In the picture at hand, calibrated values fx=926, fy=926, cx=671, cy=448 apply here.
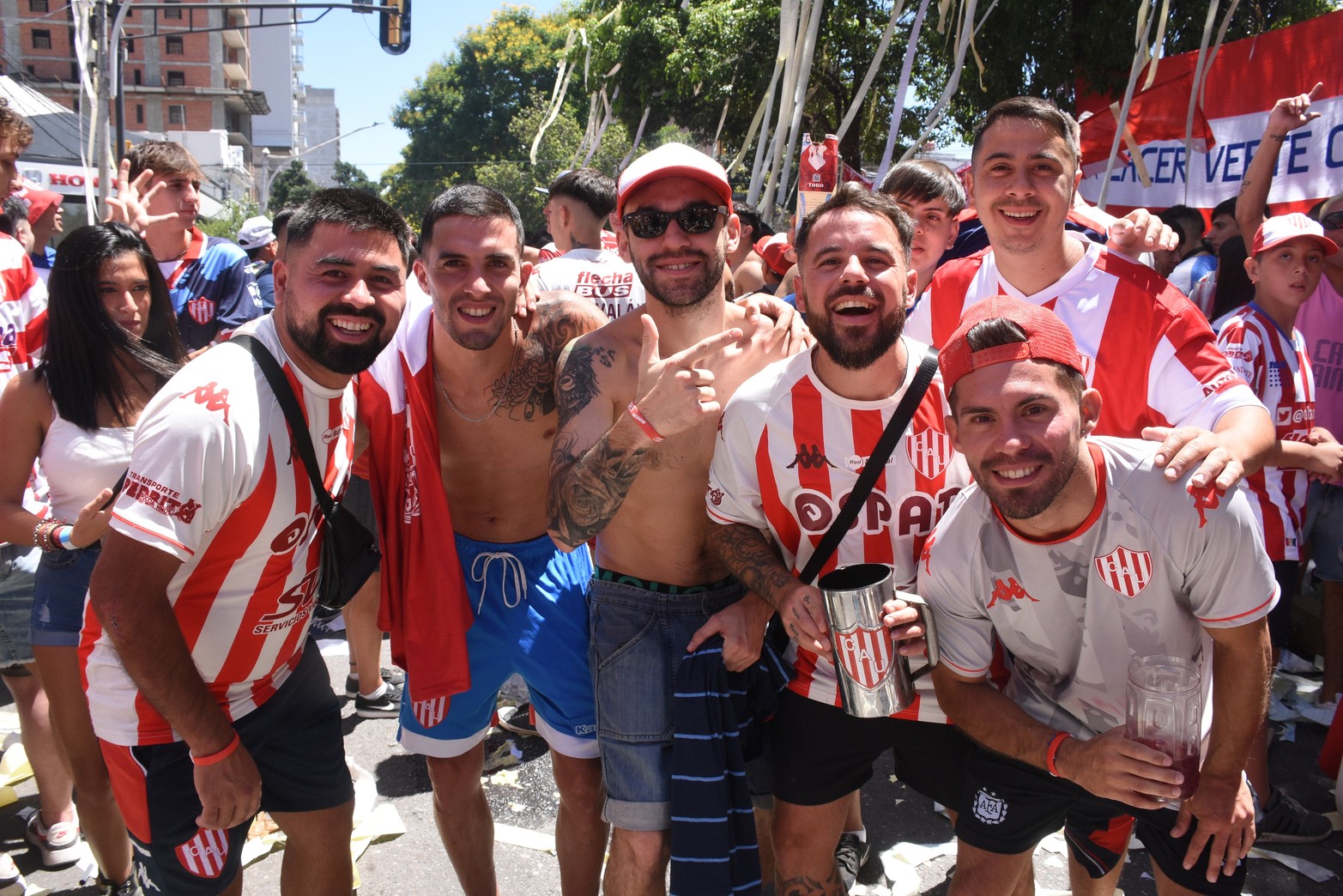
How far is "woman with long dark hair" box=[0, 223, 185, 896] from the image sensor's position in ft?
9.25

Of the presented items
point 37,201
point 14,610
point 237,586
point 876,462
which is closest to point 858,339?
point 876,462

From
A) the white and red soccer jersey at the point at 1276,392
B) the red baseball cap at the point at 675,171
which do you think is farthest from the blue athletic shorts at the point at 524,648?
the white and red soccer jersey at the point at 1276,392

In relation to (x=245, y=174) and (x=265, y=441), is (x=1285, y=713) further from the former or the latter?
(x=245, y=174)

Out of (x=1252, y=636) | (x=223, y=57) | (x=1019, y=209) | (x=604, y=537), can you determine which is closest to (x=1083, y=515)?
(x=1252, y=636)

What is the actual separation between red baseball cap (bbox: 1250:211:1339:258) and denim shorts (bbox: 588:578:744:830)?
2750 mm

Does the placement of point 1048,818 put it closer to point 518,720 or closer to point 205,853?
point 205,853

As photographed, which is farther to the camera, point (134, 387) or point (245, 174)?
point (245, 174)

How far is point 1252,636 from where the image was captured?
6.73ft

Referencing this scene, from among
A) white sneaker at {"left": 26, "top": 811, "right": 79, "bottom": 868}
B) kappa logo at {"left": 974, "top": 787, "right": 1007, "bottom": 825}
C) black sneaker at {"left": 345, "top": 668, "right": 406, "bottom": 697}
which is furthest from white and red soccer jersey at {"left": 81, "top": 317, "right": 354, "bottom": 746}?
black sneaker at {"left": 345, "top": 668, "right": 406, "bottom": 697}

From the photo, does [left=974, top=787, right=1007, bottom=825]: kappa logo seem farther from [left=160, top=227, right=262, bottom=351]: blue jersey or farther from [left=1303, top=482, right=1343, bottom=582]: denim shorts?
[left=160, top=227, right=262, bottom=351]: blue jersey

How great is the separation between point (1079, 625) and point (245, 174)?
6974 centimetres

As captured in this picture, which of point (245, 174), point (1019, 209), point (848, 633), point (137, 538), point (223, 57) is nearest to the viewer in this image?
point (137, 538)

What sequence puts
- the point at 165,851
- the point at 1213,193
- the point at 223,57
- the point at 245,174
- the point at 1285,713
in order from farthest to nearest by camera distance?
the point at 223,57 → the point at 245,174 → the point at 1213,193 → the point at 1285,713 → the point at 165,851

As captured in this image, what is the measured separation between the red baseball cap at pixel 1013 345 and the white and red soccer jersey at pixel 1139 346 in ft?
1.56
